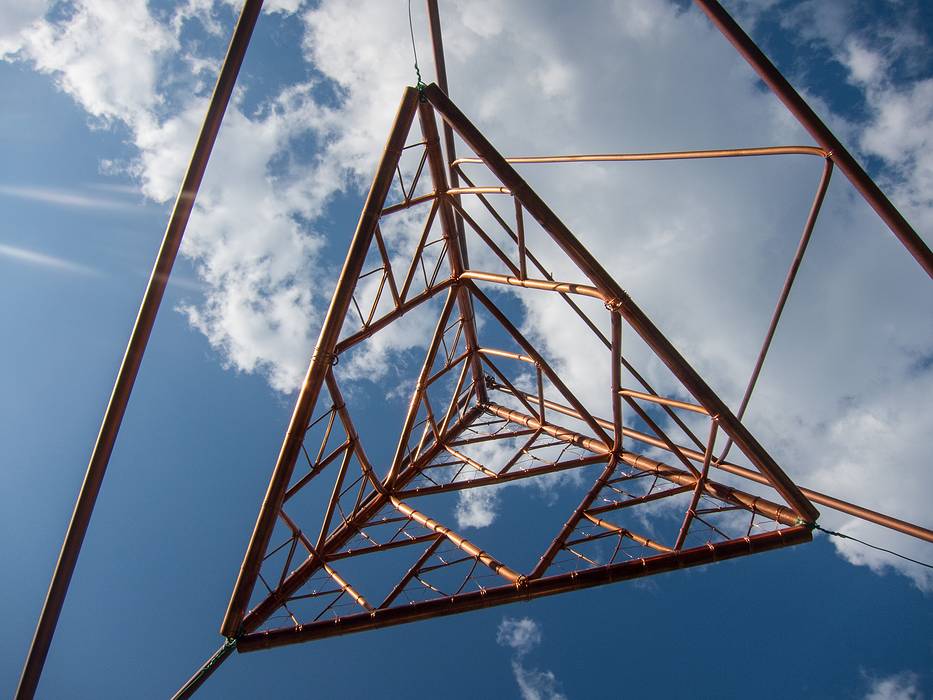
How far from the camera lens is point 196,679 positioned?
9938 millimetres

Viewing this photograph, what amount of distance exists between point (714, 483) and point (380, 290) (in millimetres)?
8292

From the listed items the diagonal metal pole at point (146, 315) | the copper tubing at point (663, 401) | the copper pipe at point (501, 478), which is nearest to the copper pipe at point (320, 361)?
the diagonal metal pole at point (146, 315)

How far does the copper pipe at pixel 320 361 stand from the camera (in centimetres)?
995

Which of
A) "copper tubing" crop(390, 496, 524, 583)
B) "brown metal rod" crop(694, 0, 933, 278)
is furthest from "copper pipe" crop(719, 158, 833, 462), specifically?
"copper tubing" crop(390, 496, 524, 583)

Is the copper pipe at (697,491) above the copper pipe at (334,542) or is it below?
below

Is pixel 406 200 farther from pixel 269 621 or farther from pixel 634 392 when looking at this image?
pixel 269 621

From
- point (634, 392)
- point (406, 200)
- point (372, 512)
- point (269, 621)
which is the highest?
point (406, 200)

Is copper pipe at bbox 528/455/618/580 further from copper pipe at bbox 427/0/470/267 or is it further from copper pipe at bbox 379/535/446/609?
copper pipe at bbox 427/0/470/267

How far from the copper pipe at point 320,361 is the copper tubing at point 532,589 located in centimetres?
111

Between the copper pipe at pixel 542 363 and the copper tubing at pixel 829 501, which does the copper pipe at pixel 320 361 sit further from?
the copper tubing at pixel 829 501

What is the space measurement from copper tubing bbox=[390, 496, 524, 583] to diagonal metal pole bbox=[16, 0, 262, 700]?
23.4 feet

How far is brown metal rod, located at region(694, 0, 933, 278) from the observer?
7.36 meters

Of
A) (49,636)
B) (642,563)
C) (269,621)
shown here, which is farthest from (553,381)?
(49,636)

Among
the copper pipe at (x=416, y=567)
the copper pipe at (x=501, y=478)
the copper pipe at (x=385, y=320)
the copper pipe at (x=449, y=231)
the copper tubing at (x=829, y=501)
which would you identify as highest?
the copper pipe at (x=449, y=231)
